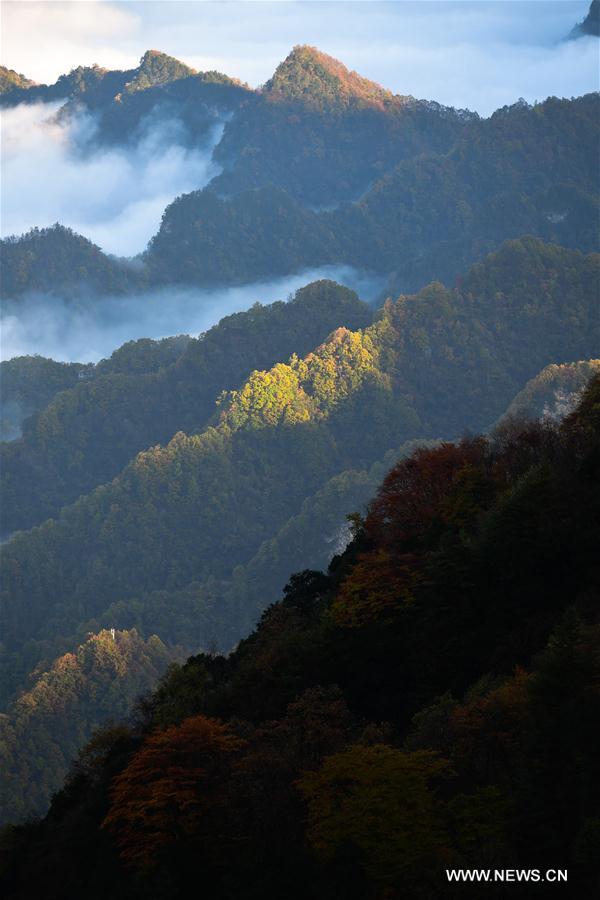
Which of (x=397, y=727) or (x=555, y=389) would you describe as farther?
(x=555, y=389)

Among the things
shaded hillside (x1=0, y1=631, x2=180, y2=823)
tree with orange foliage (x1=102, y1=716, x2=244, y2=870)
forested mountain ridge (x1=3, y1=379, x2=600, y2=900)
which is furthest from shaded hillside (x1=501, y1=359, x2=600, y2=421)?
tree with orange foliage (x1=102, y1=716, x2=244, y2=870)

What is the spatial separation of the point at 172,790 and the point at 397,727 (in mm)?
6994

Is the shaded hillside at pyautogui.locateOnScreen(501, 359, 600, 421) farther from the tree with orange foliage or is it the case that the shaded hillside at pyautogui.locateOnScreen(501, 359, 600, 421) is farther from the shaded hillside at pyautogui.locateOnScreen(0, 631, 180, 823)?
the tree with orange foliage

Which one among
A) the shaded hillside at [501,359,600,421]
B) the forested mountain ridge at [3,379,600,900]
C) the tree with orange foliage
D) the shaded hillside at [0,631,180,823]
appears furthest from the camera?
the shaded hillside at [501,359,600,421]

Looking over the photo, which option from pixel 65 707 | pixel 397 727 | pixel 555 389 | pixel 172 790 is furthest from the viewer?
pixel 555 389

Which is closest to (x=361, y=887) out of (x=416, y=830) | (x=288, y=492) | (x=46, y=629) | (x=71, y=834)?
(x=416, y=830)

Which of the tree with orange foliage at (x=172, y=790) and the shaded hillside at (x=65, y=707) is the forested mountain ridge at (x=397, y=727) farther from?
the shaded hillside at (x=65, y=707)

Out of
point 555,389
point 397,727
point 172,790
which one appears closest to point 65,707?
point 555,389

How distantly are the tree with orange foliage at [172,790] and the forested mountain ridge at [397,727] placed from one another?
0.23ft

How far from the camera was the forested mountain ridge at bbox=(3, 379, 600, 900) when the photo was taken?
118ft

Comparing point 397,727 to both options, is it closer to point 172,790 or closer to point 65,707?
point 172,790

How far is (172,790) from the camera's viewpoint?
43.6 metres

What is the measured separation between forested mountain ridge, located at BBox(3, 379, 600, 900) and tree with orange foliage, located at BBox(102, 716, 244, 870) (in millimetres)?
71

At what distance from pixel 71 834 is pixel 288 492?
490ft
